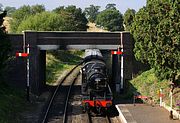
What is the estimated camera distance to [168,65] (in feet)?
62.1

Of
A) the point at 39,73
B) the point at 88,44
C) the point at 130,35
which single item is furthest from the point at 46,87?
the point at 130,35

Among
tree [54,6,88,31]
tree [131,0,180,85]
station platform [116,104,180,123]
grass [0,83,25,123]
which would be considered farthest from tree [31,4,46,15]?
tree [131,0,180,85]

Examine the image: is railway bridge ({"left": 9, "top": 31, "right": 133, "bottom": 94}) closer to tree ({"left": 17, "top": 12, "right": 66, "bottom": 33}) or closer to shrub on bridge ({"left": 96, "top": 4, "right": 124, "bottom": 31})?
tree ({"left": 17, "top": 12, "right": 66, "bottom": 33})

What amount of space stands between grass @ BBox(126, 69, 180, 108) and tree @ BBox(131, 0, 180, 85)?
3.42m

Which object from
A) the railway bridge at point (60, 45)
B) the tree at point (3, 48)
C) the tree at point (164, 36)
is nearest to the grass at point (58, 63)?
the railway bridge at point (60, 45)

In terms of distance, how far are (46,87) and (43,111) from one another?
35.4 ft

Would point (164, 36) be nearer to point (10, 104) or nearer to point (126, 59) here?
point (10, 104)

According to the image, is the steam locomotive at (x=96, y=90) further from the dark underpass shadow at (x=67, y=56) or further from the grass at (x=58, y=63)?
the dark underpass shadow at (x=67, y=56)

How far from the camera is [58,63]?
187 ft

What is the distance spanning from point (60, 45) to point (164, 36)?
13.9 metres

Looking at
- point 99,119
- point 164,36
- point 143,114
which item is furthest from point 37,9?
point 164,36

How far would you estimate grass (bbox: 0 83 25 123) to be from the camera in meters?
22.0

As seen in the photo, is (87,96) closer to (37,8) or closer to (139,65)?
(139,65)

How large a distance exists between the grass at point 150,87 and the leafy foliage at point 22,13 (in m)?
59.6
